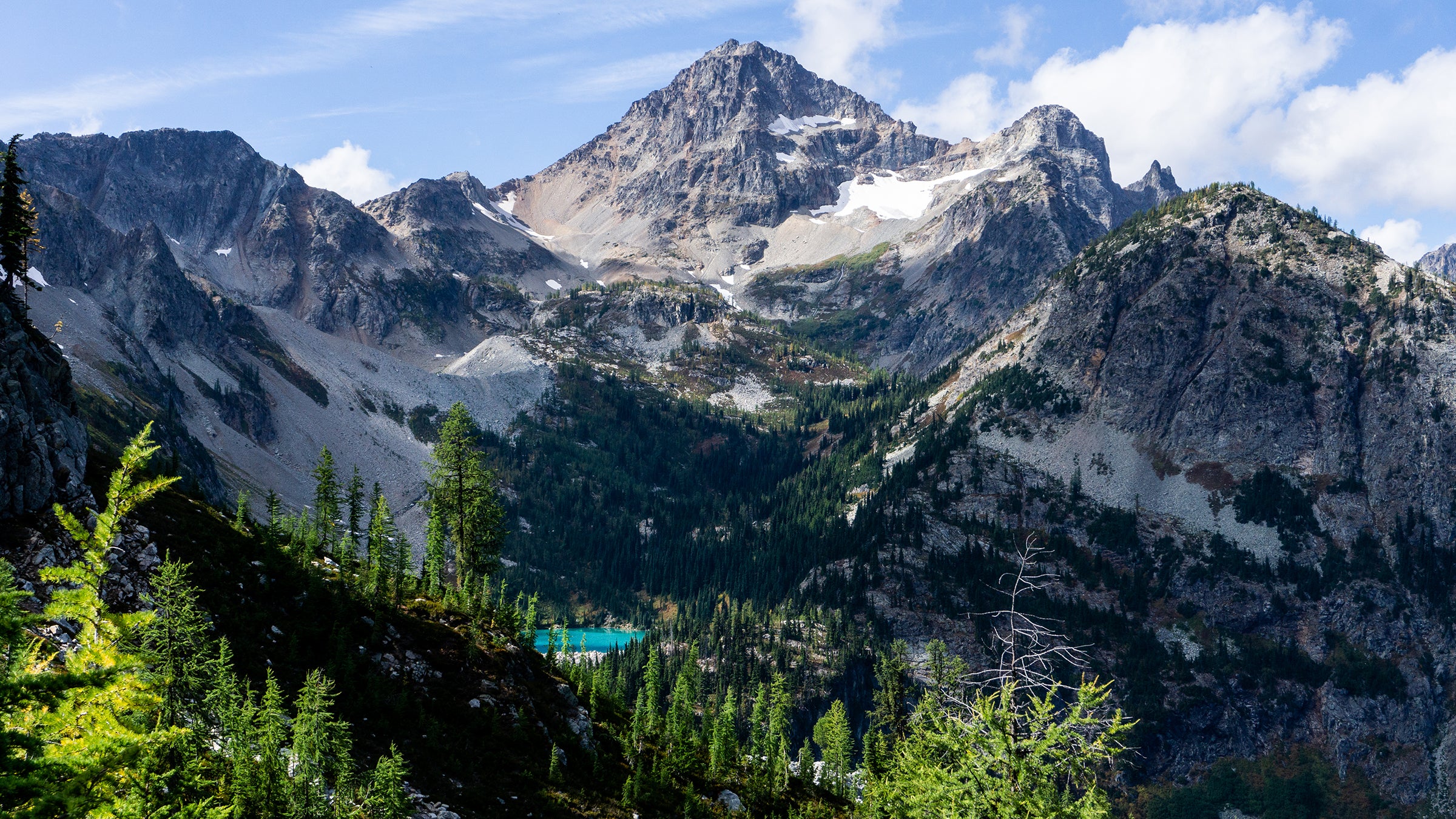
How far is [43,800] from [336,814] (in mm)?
22920

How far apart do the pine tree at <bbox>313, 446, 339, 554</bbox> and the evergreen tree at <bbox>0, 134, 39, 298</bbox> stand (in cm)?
2886

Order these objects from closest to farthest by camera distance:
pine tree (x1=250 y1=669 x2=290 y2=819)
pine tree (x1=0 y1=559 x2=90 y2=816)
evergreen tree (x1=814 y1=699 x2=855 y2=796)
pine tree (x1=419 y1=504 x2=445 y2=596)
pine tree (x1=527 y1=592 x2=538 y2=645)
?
pine tree (x1=0 y1=559 x2=90 y2=816), pine tree (x1=250 y1=669 x2=290 y2=819), pine tree (x1=419 y1=504 x2=445 y2=596), pine tree (x1=527 y1=592 x2=538 y2=645), evergreen tree (x1=814 y1=699 x2=855 y2=796)

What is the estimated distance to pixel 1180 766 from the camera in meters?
170

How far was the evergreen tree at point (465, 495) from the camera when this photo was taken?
6581 cm

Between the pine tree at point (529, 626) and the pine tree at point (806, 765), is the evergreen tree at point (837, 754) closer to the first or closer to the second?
the pine tree at point (806, 765)

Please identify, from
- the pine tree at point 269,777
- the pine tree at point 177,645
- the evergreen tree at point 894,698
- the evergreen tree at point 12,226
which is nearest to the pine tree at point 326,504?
the evergreen tree at point 12,226

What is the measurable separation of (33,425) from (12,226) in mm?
14717

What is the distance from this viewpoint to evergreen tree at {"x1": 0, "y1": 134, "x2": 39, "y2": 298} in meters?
50.5

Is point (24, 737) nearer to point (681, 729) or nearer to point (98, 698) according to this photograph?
point (98, 698)

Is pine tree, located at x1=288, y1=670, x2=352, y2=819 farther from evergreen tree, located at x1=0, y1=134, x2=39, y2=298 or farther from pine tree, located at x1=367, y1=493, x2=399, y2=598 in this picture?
evergreen tree, located at x1=0, y1=134, x2=39, y2=298

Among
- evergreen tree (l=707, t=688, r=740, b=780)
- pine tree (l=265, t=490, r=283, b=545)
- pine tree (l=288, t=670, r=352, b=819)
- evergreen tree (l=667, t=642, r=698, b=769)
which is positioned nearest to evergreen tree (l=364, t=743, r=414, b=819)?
pine tree (l=288, t=670, r=352, b=819)

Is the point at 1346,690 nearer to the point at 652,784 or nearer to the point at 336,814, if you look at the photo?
the point at 652,784

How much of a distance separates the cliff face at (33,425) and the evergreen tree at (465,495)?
75.4 ft

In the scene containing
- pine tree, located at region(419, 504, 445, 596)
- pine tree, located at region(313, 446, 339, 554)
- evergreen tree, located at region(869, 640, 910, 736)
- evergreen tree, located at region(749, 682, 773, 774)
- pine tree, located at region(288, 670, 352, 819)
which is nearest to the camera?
pine tree, located at region(288, 670, 352, 819)
